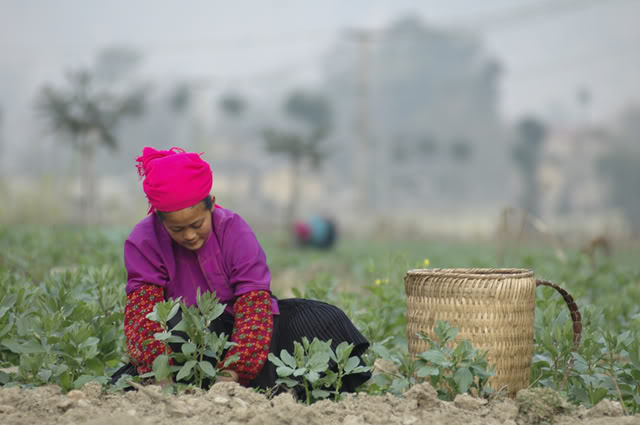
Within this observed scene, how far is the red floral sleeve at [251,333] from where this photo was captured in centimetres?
264

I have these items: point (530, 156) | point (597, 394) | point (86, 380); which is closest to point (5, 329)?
point (86, 380)

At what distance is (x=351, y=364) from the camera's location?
8.79ft

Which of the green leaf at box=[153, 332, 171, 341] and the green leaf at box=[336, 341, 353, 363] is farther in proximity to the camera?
the green leaf at box=[336, 341, 353, 363]

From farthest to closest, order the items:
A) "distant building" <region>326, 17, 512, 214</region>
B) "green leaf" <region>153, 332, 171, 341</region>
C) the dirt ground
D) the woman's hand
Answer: "distant building" <region>326, 17, 512, 214</region> → the woman's hand → "green leaf" <region>153, 332, 171, 341</region> → the dirt ground

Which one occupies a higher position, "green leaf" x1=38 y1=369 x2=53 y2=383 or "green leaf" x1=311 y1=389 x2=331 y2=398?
"green leaf" x1=38 y1=369 x2=53 y2=383

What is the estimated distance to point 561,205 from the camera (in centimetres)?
4469

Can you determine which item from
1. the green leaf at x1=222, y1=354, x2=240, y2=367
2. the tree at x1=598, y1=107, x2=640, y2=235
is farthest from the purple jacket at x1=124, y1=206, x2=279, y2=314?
the tree at x1=598, y1=107, x2=640, y2=235

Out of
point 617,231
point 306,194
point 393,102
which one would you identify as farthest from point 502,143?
point 617,231

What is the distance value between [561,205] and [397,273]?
43248 millimetres

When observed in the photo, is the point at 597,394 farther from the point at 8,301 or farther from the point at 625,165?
the point at 625,165

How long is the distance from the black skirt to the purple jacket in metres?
0.10

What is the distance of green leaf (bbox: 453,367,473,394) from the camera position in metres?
2.50

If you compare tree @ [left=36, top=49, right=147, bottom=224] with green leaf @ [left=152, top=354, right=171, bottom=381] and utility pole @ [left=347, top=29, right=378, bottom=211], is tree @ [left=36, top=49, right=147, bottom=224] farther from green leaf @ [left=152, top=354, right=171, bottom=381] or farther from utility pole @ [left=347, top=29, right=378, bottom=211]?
green leaf @ [left=152, top=354, right=171, bottom=381]

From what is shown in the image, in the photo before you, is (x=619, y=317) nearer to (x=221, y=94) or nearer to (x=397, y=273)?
(x=397, y=273)
